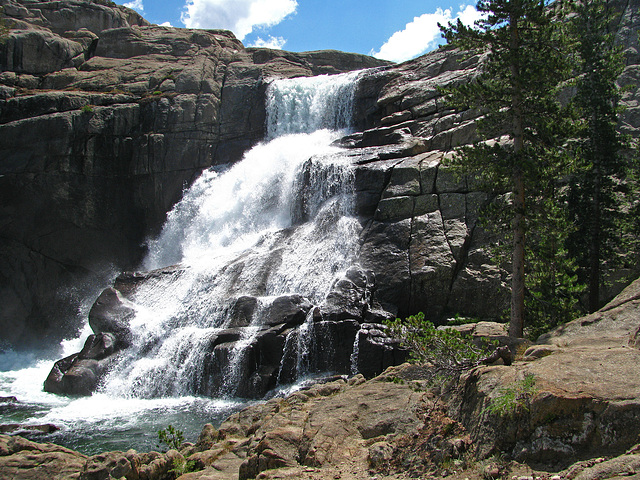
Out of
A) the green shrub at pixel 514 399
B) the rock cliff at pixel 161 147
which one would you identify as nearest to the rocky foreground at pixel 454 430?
the green shrub at pixel 514 399

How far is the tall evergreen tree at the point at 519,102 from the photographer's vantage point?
45.0ft

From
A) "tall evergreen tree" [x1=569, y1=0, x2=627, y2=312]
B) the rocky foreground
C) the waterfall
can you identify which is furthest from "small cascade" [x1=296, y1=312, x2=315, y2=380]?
"tall evergreen tree" [x1=569, y1=0, x2=627, y2=312]

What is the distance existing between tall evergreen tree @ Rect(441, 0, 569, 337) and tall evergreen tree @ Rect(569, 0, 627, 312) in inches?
200

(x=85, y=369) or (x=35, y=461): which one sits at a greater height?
(x=35, y=461)

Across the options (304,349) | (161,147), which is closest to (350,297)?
(304,349)

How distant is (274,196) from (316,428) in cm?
2265

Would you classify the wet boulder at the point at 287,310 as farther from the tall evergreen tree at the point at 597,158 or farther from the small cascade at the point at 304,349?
the tall evergreen tree at the point at 597,158

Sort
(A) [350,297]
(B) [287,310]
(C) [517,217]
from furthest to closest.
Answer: (B) [287,310] < (A) [350,297] < (C) [517,217]

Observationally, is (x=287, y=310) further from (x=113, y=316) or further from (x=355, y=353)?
(x=113, y=316)

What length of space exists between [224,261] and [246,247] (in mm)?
2812

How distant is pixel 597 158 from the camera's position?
18578 mm

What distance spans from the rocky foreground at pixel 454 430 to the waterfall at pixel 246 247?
8.14 meters

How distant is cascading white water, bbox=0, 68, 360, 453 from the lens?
1812 cm

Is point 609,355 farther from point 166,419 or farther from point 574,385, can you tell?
point 166,419
